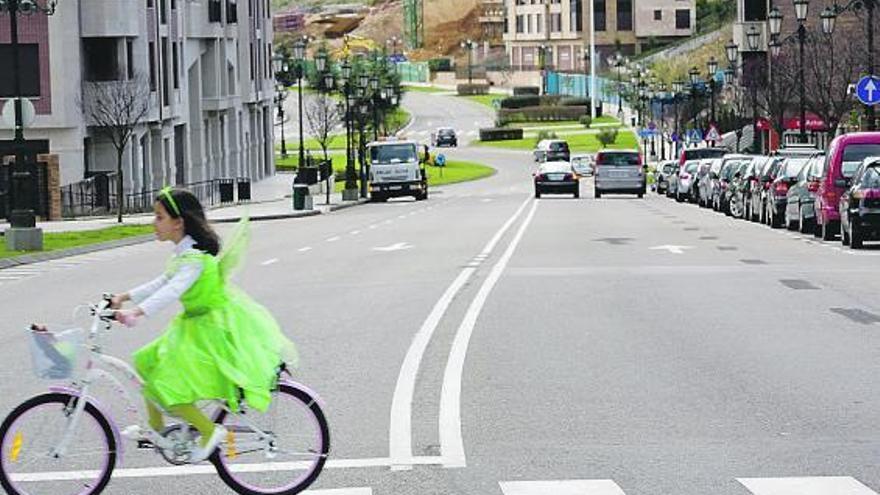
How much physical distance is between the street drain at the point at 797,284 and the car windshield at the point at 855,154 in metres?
10.3

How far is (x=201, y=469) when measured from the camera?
10.2m

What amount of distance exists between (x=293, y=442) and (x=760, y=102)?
82840 mm

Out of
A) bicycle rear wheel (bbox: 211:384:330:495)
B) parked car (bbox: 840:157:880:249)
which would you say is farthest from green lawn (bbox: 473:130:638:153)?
bicycle rear wheel (bbox: 211:384:330:495)

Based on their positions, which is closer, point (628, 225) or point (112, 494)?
point (112, 494)

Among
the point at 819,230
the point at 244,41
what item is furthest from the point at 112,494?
the point at 244,41

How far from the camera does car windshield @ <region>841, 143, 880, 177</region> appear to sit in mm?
33531

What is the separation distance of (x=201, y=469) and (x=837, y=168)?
2473cm

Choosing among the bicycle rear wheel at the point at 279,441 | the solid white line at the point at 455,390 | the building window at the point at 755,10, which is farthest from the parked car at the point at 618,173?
the bicycle rear wheel at the point at 279,441

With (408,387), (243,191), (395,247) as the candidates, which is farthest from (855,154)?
(243,191)

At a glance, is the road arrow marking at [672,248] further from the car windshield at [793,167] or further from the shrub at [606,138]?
the shrub at [606,138]

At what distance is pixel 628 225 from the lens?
140 ft

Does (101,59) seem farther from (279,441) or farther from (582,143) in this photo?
(582,143)

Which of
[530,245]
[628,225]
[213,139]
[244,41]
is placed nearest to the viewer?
[530,245]

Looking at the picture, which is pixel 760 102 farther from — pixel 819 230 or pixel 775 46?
pixel 819 230
